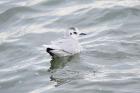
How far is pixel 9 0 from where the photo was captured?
17719mm

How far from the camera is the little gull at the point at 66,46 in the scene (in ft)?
39.4

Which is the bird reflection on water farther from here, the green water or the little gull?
the little gull

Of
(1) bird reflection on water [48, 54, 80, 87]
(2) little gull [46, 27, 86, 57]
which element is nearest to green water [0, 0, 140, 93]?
(1) bird reflection on water [48, 54, 80, 87]

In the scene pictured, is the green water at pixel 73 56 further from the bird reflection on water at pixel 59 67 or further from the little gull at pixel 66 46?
the little gull at pixel 66 46

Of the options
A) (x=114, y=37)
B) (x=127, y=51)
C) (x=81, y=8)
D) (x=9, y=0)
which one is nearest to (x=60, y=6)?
(x=81, y=8)

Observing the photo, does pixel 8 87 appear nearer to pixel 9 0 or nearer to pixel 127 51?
pixel 127 51

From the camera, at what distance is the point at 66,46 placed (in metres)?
12.4

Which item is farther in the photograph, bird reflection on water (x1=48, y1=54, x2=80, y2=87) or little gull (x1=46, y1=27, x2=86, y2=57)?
little gull (x1=46, y1=27, x2=86, y2=57)

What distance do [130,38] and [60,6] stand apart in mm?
4007

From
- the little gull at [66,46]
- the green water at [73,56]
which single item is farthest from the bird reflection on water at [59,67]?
the little gull at [66,46]

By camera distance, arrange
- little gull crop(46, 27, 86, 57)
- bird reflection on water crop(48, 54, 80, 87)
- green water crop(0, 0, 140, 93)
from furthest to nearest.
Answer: little gull crop(46, 27, 86, 57) → bird reflection on water crop(48, 54, 80, 87) → green water crop(0, 0, 140, 93)

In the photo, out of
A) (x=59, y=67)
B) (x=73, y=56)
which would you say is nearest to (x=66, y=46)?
(x=73, y=56)

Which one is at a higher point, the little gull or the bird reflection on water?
the little gull

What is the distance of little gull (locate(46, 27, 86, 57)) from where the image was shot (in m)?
12.0
